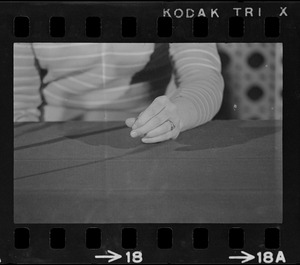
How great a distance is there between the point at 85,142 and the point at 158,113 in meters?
0.19

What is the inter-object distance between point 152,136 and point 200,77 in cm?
18

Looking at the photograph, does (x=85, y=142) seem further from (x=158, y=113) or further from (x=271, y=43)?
(x=271, y=43)

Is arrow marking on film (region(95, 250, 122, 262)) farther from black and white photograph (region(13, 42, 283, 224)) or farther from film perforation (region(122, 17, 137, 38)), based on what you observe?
film perforation (region(122, 17, 137, 38))

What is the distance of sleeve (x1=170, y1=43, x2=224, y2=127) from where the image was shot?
3.08 meters

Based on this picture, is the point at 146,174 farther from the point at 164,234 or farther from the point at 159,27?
the point at 159,27

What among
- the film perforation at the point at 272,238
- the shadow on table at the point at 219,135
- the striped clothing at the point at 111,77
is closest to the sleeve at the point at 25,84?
the striped clothing at the point at 111,77

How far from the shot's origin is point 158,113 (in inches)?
121

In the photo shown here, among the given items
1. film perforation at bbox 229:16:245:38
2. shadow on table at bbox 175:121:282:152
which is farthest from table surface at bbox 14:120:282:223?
film perforation at bbox 229:16:245:38

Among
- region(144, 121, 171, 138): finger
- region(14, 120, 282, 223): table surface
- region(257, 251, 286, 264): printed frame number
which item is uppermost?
region(144, 121, 171, 138): finger

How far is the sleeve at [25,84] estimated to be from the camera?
3.10 m

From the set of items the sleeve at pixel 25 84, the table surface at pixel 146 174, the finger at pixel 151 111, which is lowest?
the table surface at pixel 146 174

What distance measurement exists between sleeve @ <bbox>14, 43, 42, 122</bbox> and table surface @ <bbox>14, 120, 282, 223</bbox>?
0.03 m

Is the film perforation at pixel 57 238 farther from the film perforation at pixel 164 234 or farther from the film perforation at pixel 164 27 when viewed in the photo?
the film perforation at pixel 164 27
